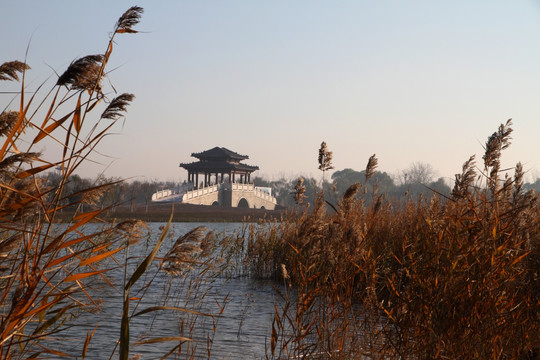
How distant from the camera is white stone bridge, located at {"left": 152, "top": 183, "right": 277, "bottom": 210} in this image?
47.7m

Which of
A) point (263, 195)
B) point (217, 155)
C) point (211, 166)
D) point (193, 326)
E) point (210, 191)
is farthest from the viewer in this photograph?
point (263, 195)

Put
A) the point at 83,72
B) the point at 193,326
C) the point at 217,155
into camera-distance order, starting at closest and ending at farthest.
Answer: the point at 83,72
the point at 193,326
the point at 217,155

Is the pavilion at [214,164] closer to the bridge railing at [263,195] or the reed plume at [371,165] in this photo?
the bridge railing at [263,195]

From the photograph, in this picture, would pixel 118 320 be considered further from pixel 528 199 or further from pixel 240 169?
pixel 240 169

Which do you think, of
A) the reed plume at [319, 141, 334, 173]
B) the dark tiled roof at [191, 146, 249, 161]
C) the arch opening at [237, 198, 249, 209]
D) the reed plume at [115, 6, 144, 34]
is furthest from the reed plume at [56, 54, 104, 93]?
the arch opening at [237, 198, 249, 209]

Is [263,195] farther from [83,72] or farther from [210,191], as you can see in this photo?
[83,72]

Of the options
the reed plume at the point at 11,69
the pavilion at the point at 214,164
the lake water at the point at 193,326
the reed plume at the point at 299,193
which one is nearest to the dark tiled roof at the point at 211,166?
the pavilion at the point at 214,164

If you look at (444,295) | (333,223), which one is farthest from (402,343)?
(333,223)

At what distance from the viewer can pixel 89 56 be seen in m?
1.85

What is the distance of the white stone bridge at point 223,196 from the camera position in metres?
A: 47.7

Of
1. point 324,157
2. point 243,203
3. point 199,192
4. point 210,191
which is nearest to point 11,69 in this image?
point 324,157

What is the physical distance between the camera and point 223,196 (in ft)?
183

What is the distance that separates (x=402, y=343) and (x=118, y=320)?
4.59 m

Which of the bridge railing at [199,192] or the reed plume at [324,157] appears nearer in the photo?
the reed plume at [324,157]
